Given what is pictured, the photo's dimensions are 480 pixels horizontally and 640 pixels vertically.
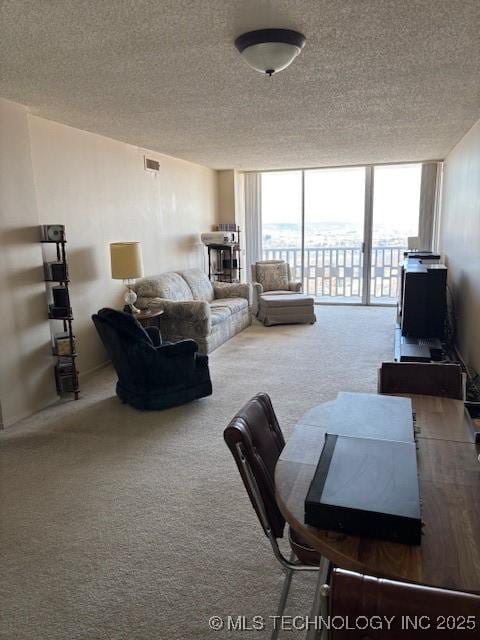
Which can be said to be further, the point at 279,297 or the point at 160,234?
the point at 279,297

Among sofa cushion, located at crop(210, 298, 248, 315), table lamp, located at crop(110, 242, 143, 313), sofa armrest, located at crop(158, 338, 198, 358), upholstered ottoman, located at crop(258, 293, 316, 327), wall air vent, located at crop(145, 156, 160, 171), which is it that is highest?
wall air vent, located at crop(145, 156, 160, 171)

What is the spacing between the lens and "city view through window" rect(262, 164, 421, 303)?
25.1 feet

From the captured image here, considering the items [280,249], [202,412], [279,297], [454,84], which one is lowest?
[202,412]

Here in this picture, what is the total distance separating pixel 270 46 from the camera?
225 centimetres

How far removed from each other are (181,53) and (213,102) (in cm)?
103

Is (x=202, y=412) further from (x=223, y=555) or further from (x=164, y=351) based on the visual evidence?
(x=223, y=555)

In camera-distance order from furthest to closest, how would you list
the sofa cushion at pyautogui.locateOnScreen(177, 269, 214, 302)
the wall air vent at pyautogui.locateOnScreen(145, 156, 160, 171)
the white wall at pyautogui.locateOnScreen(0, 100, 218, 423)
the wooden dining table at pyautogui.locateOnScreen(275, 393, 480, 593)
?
the sofa cushion at pyautogui.locateOnScreen(177, 269, 214, 302)
the wall air vent at pyautogui.locateOnScreen(145, 156, 160, 171)
the white wall at pyautogui.locateOnScreen(0, 100, 218, 423)
the wooden dining table at pyautogui.locateOnScreen(275, 393, 480, 593)

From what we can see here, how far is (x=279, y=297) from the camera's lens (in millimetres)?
6734

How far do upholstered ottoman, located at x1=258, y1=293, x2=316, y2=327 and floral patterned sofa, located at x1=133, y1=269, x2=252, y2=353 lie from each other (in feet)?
1.03

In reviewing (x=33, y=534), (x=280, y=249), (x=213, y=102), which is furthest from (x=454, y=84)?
(x=280, y=249)

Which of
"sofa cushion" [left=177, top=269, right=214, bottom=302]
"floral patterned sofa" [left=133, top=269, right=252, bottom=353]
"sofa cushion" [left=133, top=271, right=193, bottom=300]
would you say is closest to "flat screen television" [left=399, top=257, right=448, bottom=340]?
"floral patterned sofa" [left=133, top=269, right=252, bottom=353]

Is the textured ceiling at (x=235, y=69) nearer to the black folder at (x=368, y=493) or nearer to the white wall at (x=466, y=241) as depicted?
the white wall at (x=466, y=241)

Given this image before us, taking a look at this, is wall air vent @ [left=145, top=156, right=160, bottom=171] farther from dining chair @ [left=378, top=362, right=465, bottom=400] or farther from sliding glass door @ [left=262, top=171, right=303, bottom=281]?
dining chair @ [left=378, top=362, right=465, bottom=400]

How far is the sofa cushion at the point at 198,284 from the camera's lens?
20.1 feet
